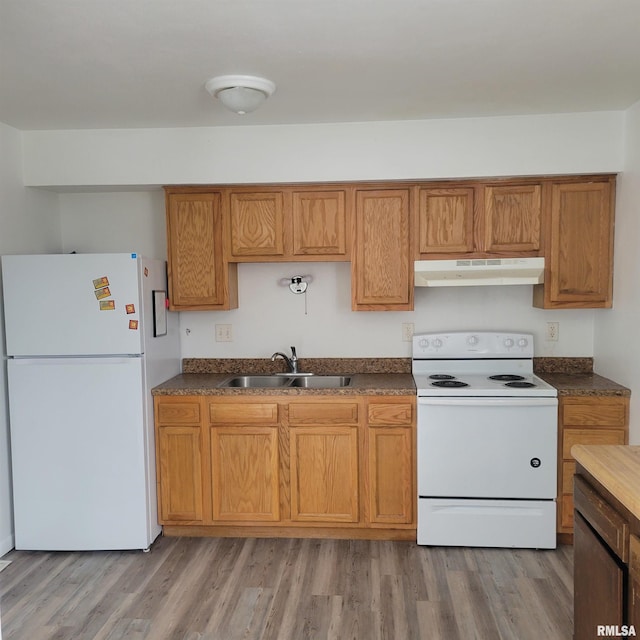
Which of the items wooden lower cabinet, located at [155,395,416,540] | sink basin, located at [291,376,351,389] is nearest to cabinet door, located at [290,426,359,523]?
wooden lower cabinet, located at [155,395,416,540]

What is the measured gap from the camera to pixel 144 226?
370cm

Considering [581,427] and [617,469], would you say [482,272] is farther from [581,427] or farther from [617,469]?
[617,469]

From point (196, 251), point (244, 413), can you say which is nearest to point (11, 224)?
point (196, 251)

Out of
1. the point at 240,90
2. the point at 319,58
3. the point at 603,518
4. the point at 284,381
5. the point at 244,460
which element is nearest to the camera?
the point at 603,518

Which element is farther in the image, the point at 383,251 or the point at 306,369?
the point at 306,369

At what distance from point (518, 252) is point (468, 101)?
90 centimetres

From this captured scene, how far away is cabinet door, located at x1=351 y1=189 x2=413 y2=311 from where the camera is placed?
3.29 m

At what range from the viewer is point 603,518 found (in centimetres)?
164

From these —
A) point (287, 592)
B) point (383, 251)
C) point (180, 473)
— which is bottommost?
point (287, 592)

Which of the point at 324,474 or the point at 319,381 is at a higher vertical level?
the point at 319,381

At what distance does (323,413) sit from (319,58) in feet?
5.92

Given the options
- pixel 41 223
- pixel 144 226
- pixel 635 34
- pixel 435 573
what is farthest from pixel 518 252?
pixel 41 223

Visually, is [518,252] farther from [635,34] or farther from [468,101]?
[635,34]

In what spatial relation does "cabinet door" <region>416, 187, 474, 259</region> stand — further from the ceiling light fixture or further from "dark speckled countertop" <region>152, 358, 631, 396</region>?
the ceiling light fixture
